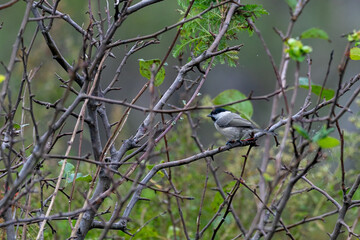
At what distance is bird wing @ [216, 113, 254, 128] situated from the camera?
3.56 meters

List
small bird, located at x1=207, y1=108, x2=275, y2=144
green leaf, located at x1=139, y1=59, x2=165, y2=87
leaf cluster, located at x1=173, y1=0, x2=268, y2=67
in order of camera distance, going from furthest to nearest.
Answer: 1. small bird, located at x1=207, y1=108, x2=275, y2=144
2. leaf cluster, located at x1=173, y1=0, x2=268, y2=67
3. green leaf, located at x1=139, y1=59, x2=165, y2=87

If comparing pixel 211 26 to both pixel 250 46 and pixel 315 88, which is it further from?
pixel 250 46

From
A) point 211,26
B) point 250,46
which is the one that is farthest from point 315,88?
point 250,46

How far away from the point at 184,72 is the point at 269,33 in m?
10.7

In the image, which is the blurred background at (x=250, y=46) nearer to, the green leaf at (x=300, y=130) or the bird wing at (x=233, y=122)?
the bird wing at (x=233, y=122)

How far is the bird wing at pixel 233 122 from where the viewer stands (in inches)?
140

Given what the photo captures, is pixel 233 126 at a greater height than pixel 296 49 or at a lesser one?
greater

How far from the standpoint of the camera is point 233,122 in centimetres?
365

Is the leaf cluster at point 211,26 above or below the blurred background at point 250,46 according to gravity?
below

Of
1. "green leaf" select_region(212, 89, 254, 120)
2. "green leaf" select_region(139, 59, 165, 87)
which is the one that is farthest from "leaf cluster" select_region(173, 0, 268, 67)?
"green leaf" select_region(212, 89, 254, 120)

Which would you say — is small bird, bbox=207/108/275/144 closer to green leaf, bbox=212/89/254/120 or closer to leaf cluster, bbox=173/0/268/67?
leaf cluster, bbox=173/0/268/67

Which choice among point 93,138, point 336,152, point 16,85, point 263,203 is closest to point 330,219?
point 336,152

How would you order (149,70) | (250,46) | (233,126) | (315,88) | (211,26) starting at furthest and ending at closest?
1. (250,46)
2. (233,126)
3. (211,26)
4. (149,70)
5. (315,88)

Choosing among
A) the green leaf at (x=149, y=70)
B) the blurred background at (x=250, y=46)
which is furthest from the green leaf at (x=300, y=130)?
the blurred background at (x=250, y=46)
